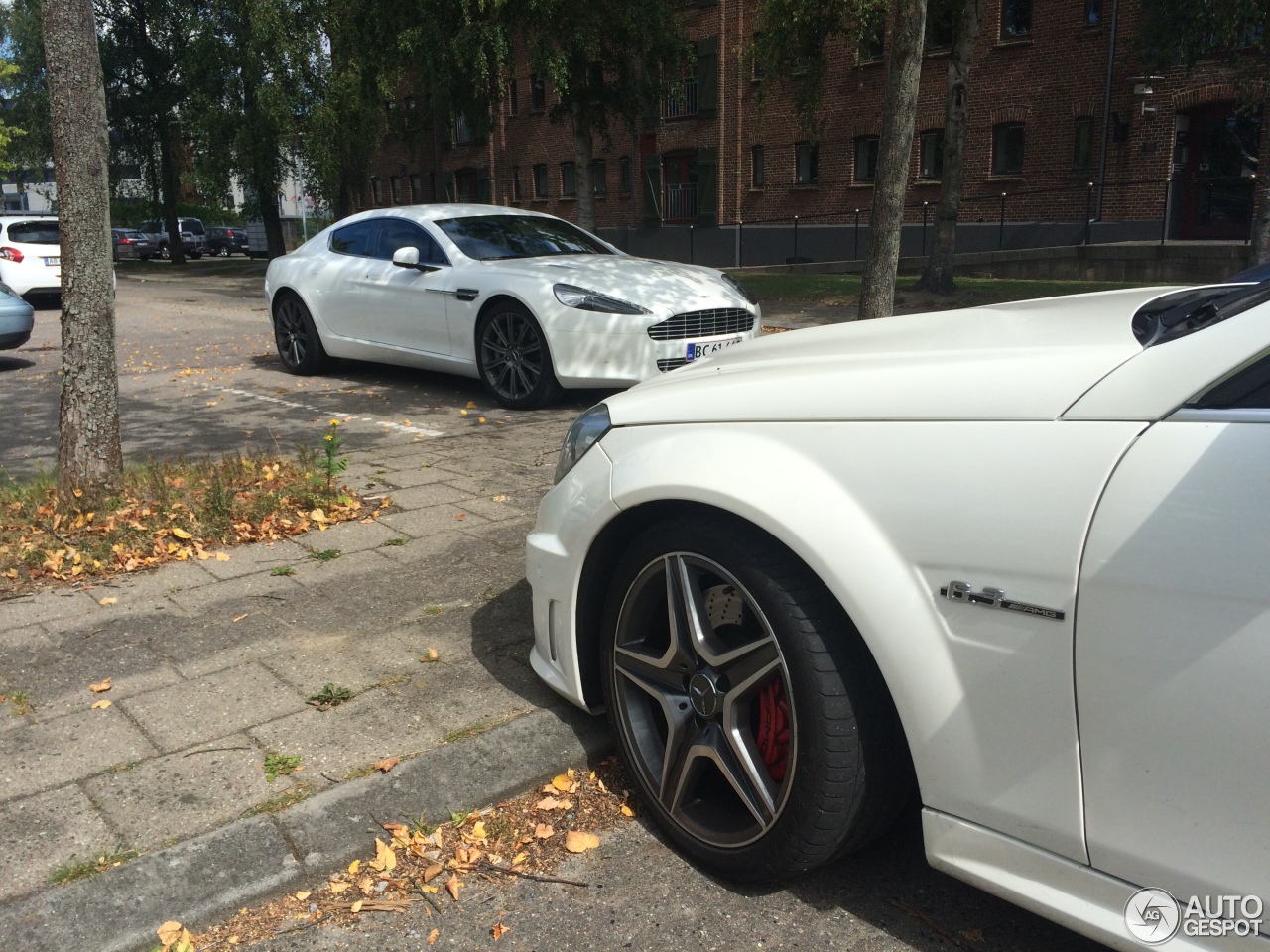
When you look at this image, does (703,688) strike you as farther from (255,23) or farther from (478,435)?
(255,23)

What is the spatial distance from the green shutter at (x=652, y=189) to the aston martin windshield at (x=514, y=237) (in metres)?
26.3

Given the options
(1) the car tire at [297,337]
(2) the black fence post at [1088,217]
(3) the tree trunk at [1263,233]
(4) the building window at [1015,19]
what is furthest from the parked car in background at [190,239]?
(3) the tree trunk at [1263,233]

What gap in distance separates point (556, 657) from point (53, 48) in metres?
4.02

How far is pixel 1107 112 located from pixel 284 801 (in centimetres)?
2464

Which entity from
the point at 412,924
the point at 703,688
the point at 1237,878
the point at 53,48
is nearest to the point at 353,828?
the point at 412,924

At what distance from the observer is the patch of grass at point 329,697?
3443 mm

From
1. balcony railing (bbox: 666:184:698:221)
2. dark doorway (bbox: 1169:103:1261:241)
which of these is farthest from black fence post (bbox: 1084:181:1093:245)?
balcony railing (bbox: 666:184:698:221)

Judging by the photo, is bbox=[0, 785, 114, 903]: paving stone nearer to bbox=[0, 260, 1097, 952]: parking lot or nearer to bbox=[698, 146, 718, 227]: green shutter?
bbox=[0, 260, 1097, 952]: parking lot

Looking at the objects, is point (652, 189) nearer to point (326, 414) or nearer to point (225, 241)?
point (225, 241)

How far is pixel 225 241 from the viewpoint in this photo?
5147 cm

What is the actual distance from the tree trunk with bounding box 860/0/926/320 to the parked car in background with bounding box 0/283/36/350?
9317 millimetres

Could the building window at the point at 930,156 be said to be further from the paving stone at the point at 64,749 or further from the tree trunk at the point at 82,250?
the paving stone at the point at 64,749

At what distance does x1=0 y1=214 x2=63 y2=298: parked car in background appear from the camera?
66.0 ft

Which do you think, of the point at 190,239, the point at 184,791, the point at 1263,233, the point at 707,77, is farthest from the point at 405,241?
the point at 190,239
